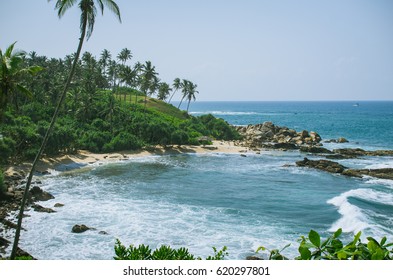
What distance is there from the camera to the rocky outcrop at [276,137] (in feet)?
233

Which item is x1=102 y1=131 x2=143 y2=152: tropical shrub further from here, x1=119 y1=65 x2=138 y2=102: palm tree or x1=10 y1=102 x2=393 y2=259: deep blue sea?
x1=119 y1=65 x2=138 y2=102: palm tree

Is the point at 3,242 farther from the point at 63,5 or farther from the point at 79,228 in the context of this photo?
the point at 63,5

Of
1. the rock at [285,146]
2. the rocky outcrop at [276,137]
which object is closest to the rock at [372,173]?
the rock at [285,146]

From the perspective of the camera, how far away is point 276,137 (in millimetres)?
77938

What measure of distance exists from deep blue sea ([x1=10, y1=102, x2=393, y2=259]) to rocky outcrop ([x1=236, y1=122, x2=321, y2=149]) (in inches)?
1008

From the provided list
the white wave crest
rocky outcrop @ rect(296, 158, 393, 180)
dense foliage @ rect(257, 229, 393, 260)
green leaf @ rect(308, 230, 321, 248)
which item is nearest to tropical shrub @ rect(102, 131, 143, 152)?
rocky outcrop @ rect(296, 158, 393, 180)

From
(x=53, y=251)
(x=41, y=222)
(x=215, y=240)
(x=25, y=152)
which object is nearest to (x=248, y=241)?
(x=215, y=240)

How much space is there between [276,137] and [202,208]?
54.4 m

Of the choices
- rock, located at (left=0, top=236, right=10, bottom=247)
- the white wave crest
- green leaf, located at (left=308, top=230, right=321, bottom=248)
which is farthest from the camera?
the white wave crest

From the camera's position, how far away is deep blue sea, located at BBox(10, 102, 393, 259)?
19844 millimetres

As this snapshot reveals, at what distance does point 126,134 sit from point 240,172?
833 inches

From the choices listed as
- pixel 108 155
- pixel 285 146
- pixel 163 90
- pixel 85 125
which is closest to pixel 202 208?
pixel 108 155

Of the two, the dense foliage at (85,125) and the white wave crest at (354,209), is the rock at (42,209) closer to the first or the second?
the dense foliage at (85,125)

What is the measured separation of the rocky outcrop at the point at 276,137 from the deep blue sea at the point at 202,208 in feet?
84.0
